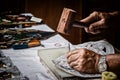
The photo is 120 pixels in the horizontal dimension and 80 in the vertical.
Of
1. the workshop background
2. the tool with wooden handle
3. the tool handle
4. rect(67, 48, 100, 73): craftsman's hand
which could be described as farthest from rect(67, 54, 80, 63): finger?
the workshop background

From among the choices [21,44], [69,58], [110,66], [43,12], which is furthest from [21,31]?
[43,12]

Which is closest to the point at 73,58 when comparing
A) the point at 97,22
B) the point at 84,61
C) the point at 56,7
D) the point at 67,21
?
the point at 84,61

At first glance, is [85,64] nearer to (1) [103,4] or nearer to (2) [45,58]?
(2) [45,58]

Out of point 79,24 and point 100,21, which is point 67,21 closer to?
point 79,24

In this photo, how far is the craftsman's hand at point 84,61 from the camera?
132 centimetres

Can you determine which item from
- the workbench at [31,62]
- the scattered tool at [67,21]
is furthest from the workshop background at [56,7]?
the scattered tool at [67,21]

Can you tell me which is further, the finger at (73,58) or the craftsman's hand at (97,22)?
the craftsman's hand at (97,22)

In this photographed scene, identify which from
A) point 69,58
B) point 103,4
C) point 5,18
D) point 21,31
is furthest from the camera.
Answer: point 103,4

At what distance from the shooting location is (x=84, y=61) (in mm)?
1339

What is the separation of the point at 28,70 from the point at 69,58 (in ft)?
0.67

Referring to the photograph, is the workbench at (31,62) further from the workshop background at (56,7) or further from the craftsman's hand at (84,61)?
the workshop background at (56,7)

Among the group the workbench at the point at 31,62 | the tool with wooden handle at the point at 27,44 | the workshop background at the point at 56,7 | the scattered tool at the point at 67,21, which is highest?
the scattered tool at the point at 67,21

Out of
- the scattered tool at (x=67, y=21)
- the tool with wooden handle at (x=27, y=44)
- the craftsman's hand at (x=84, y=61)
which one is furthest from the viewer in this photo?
the tool with wooden handle at (x=27, y=44)

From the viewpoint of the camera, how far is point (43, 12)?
11.5 feet
